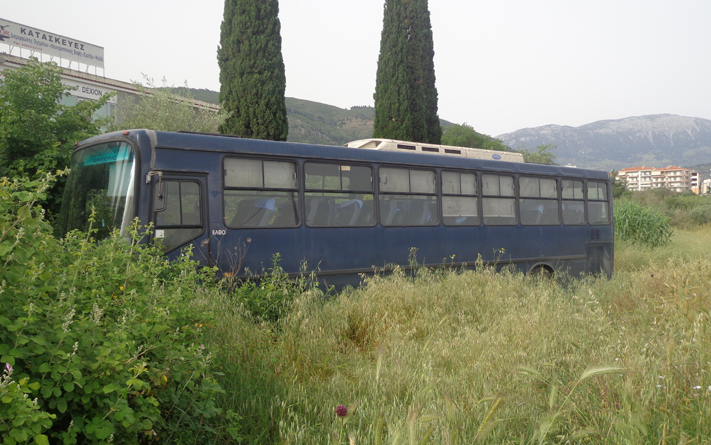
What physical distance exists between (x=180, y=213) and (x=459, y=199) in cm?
565

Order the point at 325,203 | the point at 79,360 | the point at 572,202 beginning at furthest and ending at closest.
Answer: the point at 572,202 < the point at 325,203 < the point at 79,360

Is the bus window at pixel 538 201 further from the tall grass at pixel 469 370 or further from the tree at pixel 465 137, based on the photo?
the tree at pixel 465 137

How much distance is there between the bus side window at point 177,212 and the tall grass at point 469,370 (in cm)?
174

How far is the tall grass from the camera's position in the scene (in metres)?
3.05

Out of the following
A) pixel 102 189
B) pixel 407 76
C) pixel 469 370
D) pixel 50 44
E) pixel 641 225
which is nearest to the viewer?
pixel 469 370

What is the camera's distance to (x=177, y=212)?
7012 millimetres

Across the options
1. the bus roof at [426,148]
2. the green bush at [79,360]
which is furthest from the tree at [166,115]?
the green bush at [79,360]

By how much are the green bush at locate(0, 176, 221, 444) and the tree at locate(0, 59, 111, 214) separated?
813cm

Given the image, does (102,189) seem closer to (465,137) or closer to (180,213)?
(180,213)

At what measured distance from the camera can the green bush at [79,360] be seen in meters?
2.23

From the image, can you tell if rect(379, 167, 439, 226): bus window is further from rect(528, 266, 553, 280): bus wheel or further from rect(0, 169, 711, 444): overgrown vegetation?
rect(528, 266, 553, 280): bus wheel

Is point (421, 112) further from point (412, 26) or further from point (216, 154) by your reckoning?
point (216, 154)

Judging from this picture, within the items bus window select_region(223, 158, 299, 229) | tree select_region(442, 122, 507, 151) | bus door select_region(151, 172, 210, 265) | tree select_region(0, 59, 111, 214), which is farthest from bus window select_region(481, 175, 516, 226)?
→ tree select_region(442, 122, 507, 151)

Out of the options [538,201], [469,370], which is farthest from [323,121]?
[469,370]
